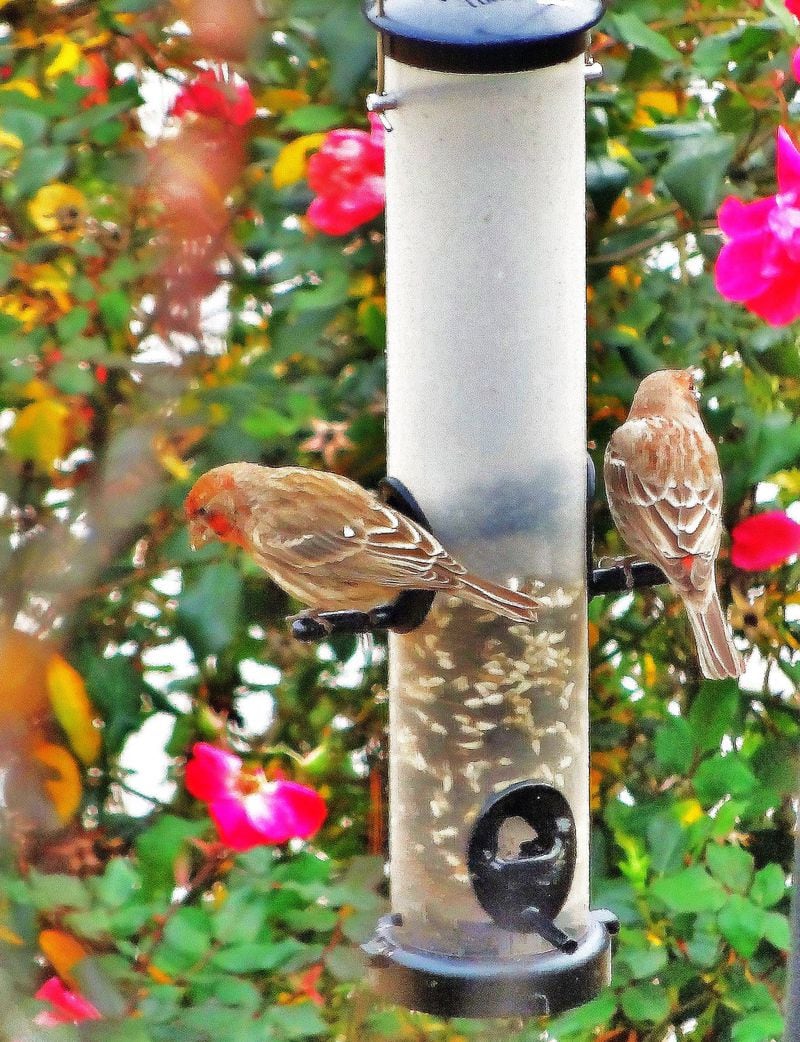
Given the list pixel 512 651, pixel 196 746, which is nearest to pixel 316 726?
pixel 196 746

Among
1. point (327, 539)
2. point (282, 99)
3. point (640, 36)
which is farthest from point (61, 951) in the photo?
point (640, 36)

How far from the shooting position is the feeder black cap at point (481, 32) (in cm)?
297

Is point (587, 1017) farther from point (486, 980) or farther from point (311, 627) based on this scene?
point (311, 627)

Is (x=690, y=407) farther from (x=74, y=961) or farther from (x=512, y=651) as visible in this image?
(x=74, y=961)

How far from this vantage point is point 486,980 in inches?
125

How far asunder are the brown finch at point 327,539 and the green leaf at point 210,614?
0.11m

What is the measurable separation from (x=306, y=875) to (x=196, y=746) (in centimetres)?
26

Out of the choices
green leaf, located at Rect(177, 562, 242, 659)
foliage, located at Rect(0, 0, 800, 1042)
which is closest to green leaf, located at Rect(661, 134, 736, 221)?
foliage, located at Rect(0, 0, 800, 1042)

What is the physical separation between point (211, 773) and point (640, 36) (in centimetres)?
125

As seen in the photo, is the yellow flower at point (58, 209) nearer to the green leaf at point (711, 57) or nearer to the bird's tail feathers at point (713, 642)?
the green leaf at point (711, 57)

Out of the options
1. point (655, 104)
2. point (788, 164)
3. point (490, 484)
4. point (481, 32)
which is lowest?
point (490, 484)

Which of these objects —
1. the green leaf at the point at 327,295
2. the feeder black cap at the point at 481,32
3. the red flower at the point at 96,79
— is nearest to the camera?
the feeder black cap at the point at 481,32

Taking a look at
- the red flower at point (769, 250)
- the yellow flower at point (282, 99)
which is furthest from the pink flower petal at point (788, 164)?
the yellow flower at point (282, 99)

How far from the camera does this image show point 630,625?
12.5 ft
